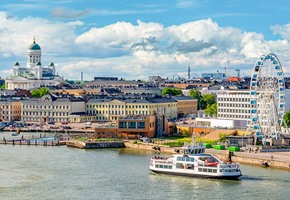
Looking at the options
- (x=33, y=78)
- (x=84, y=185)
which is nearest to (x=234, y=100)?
(x=84, y=185)

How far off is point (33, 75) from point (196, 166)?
93095 millimetres

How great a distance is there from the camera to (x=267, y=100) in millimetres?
48500

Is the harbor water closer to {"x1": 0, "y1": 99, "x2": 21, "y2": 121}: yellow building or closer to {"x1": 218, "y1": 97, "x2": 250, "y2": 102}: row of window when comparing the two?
{"x1": 218, "y1": 97, "x2": 250, "y2": 102}: row of window

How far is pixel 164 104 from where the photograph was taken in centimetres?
7531

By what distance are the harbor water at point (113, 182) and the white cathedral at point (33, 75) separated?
7739 cm

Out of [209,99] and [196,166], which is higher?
[209,99]

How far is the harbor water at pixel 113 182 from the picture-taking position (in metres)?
30.7

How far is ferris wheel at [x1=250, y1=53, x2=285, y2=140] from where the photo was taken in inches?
1880

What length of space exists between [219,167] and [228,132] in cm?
1709

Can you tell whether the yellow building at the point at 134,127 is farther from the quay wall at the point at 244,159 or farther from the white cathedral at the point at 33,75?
the white cathedral at the point at 33,75

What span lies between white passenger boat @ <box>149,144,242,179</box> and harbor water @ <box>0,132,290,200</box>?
0.37m

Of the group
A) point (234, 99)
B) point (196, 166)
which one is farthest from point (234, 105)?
point (196, 166)

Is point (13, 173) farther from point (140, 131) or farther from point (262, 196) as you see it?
point (140, 131)

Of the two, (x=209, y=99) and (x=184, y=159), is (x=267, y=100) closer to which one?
(x=184, y=159)
